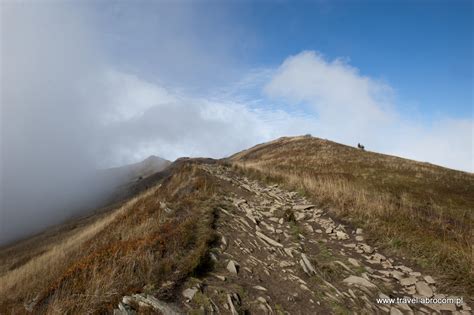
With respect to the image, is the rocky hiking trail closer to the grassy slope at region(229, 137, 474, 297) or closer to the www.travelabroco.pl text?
the www.travelabroco.pl text

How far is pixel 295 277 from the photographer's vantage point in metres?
6.49

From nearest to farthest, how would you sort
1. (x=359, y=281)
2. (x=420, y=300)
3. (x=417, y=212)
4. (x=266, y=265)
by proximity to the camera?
(x=420, y=300) < (x=359, y=281) < (x=266, y=265) < (x=417, y=212)

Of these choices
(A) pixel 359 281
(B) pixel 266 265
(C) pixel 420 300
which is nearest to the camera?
(C) pixel 420 300

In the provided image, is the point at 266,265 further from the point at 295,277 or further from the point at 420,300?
the point at 420,300

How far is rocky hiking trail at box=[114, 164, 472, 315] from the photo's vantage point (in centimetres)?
508

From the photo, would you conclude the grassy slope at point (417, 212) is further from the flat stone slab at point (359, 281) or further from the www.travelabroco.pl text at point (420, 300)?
the flat stone slab at point (359, 281)

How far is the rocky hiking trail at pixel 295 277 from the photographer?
508cm

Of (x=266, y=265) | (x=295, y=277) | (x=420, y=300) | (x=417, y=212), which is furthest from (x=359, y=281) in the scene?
(x=417, y=212)

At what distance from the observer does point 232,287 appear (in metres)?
5.51

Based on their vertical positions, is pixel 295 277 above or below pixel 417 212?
below

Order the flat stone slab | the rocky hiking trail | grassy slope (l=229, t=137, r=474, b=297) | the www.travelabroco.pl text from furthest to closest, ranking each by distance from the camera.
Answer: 1. grassy slope (l=229, t=137, r=474, b=297)
2. the flat stone slab
3. the www.travelabroco.pl text
4. the rocky hiking trail

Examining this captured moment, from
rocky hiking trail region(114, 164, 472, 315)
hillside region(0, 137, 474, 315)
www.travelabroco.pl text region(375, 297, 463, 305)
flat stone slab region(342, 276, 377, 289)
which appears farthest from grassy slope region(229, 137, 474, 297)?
flat stone slab region(342, 276, 377, 289)

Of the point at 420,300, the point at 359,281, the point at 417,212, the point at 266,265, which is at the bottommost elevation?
the point at 420,300

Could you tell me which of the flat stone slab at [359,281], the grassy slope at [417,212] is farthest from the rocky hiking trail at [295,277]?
the grassy slope at [417,212]
